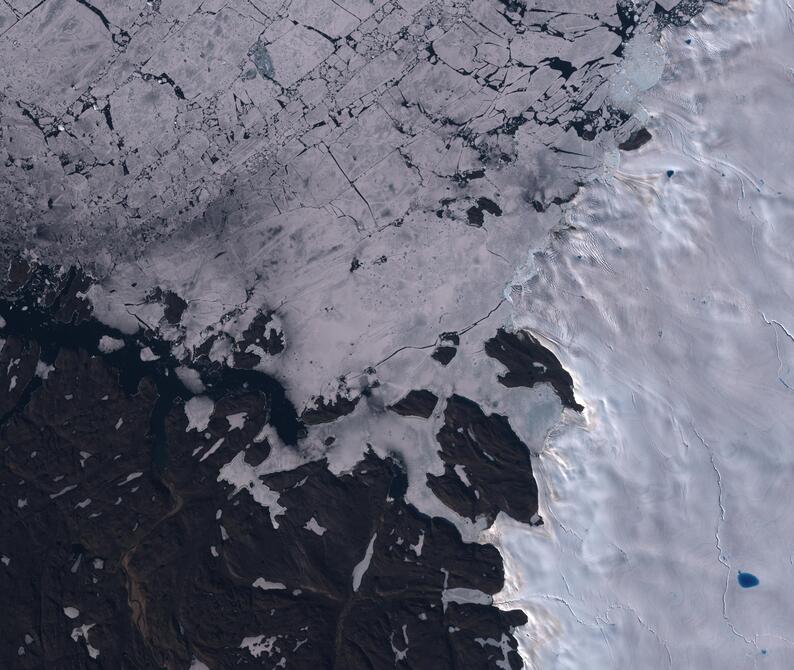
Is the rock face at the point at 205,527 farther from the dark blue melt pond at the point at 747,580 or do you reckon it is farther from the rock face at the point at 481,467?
the dark blue melt pond at the point at 747,580

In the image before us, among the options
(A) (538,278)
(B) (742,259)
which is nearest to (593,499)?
(A) (538,278)

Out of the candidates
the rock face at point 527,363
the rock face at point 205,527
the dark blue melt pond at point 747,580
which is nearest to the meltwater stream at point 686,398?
the dark blue melt pond at point 747,580

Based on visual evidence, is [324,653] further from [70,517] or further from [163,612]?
[70,517]

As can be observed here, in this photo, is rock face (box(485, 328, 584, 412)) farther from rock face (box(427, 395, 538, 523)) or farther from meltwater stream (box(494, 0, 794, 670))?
rock face (box(427, 395, 538, 523))

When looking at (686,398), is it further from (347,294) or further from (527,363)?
(347,294)

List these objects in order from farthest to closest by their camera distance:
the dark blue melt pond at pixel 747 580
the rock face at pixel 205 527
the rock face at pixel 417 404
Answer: the rock face at pixel 417 404
the rock face at pixel 205 527
the dark blue melt pond at pixel 747 580

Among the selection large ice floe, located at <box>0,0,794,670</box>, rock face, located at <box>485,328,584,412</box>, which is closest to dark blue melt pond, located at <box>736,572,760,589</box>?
large ice floe, located at <box>0,0,794,670</box>
